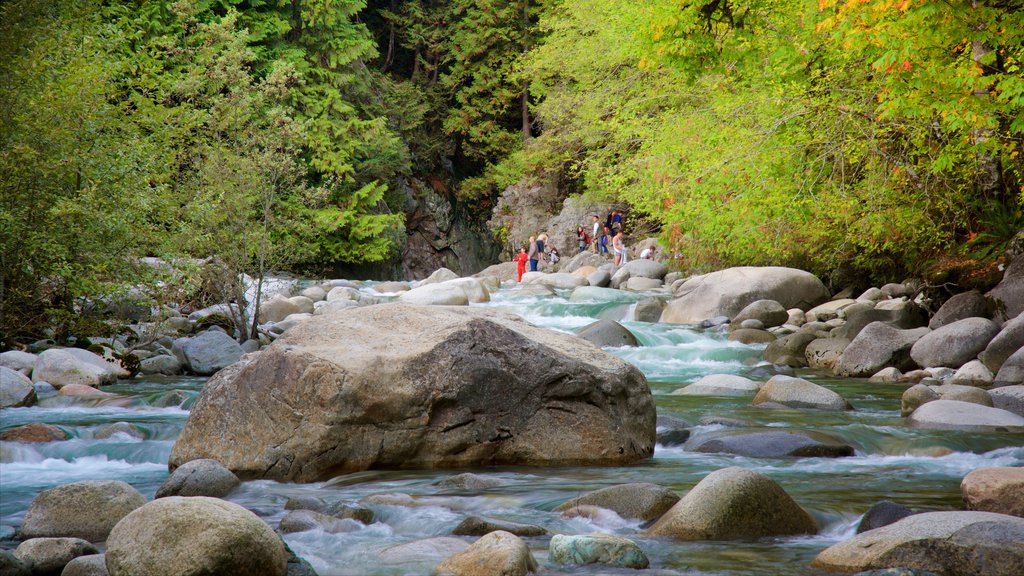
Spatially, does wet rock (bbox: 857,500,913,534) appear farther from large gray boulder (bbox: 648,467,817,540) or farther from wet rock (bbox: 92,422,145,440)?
wet rock (bbox: 92,422,145,440)

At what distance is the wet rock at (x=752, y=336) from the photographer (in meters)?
14.7

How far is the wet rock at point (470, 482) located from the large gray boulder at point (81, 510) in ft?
6.41

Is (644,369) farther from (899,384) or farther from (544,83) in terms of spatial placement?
(544,83)

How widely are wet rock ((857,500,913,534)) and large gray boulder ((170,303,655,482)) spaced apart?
213 centimetres

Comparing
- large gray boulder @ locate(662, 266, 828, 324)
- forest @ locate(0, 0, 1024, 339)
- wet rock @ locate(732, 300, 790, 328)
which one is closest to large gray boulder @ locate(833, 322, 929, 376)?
forest @ locate(0, 0, 1024, 339)

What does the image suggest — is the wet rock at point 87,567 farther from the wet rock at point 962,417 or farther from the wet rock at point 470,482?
the wet rock at point 962,417

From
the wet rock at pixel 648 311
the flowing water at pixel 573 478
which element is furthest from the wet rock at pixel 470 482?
the wet rock at pixel 648 311

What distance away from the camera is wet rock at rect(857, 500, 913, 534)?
193 inches

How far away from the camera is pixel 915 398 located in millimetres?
8836

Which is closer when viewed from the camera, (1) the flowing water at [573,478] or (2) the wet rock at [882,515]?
(1) the flowing water at [573,478]

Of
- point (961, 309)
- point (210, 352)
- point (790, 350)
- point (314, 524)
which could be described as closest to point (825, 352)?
point (790, 350)

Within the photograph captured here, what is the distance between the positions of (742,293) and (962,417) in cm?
916

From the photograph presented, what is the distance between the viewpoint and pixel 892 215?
12.8 m

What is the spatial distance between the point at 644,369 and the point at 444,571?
9.00m
